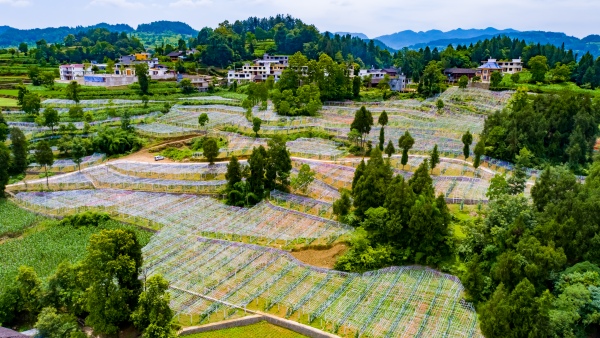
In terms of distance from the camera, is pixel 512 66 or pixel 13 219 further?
pixel 512 66

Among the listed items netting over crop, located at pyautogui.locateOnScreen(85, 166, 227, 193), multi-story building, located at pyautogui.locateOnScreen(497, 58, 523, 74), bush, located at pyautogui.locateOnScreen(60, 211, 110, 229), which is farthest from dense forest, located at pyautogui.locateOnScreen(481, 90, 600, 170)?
multi-story building, located at pyautogui.locateOnScreen(497, 58, 523, 74)

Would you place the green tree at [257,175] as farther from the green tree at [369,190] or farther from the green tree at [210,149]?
the green tree at [369,190]

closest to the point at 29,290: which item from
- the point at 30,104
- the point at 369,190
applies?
the point at 369,190

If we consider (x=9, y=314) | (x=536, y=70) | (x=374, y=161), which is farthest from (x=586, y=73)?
(x=9, y=314)

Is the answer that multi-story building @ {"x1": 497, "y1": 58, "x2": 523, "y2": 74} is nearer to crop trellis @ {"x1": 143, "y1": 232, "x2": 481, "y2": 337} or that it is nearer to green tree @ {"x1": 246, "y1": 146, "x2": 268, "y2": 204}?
green tree @ {"x1": 246, "y1": 146, "x2": 268, "y2": 204}

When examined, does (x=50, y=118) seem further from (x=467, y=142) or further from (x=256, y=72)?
A: (x=256, y=72)

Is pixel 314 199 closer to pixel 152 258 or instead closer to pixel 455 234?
pixel 455 234
